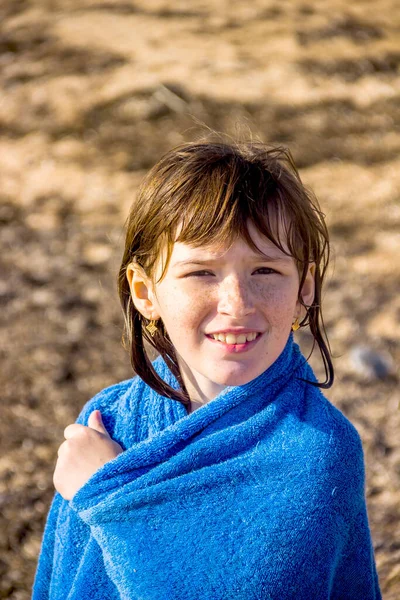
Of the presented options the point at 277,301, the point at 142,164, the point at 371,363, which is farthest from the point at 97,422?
the point at 142,164

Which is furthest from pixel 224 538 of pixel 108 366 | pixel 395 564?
pixel 108 366

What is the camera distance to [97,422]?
79.8 inches

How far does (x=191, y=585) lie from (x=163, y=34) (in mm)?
7961

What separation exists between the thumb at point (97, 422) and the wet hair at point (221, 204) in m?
0.43

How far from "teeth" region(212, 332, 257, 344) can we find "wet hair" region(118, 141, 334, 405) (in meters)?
0.21

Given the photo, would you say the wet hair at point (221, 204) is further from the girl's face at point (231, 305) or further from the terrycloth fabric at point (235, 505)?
the terrycloth fabric at point (235, 505)

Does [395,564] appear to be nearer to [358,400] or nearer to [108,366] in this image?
[358,400]

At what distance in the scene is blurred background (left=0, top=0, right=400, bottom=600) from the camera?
13.4 feet

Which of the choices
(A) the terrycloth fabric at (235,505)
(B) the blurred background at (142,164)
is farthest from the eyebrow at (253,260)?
(B) the blurred background at (142,164)

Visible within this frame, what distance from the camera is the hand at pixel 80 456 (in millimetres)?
1888

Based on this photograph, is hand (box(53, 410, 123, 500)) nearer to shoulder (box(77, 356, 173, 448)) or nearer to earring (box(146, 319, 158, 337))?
shoulder (box(77, 356, 173, 448))

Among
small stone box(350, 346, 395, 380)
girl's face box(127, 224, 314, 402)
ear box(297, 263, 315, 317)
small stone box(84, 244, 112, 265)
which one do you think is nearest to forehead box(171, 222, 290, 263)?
girl's face box(127, 224, 314, 402)

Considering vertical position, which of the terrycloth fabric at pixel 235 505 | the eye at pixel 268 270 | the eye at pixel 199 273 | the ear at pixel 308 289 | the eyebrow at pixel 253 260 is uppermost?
the eyebrow at pixel 253 260

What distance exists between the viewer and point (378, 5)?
9.13 m
